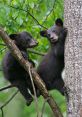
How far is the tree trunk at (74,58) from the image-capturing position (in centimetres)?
455

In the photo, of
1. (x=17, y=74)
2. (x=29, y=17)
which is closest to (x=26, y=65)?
(x=17, y=74)

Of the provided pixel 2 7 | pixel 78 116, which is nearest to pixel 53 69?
pixel 2 7

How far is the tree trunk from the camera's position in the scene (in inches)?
179

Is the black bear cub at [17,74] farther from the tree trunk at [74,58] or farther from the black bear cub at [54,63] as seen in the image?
the tree trunk at [74,58]

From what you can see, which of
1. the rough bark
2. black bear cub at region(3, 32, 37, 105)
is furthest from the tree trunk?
black bear cub at region(3, 32, 37, 105)

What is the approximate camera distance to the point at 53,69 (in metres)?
5.97

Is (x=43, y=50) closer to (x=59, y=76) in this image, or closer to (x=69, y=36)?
(x=59, y=76)

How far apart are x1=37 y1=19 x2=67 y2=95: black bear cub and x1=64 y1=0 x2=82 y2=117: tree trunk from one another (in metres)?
0.71

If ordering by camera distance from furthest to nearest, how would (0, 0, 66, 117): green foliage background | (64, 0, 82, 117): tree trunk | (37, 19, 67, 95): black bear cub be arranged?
(0, 0, 66, 117): green foliage background < (37, 19, 67, 95): black bear cub < (64, 0, 82, 117): tree trunk

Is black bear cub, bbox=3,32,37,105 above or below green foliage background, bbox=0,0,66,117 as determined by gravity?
below

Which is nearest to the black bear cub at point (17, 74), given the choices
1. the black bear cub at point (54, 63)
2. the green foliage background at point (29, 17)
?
the green foliage background at point (29, 17)

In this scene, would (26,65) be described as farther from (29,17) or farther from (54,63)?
(29,17)

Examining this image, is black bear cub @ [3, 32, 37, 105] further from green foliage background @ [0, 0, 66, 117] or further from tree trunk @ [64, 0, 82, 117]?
tree trunk @ [64, 0, 82, 117]

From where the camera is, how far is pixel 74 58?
4.57m
